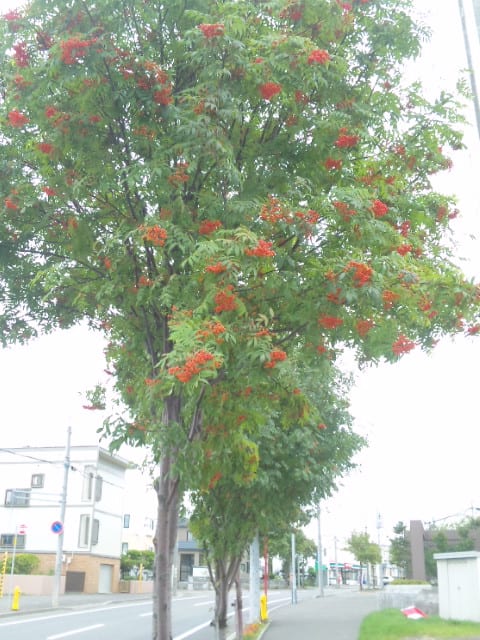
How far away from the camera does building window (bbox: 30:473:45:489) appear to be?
155ft

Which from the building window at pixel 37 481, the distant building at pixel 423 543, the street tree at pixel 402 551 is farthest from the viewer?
the building window at pixel 37 481

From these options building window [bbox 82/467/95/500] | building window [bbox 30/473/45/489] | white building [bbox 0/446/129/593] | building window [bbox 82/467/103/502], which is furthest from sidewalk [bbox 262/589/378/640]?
building window [bbox 30/473/45/489]

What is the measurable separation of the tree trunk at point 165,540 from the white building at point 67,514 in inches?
1636

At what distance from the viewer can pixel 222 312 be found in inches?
226

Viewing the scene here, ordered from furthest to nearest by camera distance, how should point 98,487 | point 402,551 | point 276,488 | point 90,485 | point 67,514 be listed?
point 98,487, point 90,485, point 67,514, point 402,551, point 276,488

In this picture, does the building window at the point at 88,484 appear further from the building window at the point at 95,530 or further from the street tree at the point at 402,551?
the street tree at the point at 402,551

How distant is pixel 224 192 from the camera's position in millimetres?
6723

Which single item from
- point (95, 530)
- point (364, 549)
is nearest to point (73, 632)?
point (95, 530)

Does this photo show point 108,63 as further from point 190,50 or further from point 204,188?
point 204,188

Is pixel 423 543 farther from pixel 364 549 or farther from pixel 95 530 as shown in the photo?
pixel 364 549

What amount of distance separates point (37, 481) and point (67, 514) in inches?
119

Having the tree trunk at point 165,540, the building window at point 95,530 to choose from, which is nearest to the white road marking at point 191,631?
the tree trunk at point 165,540

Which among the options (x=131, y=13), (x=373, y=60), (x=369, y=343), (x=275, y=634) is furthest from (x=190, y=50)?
(x=275, y=634)

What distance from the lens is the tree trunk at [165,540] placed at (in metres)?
6.39
